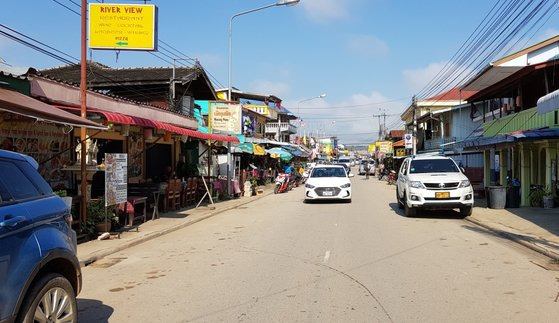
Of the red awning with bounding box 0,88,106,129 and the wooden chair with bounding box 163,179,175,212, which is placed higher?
the red awning with bounding box 0,88,106,129

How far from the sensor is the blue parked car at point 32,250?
3.86 metres

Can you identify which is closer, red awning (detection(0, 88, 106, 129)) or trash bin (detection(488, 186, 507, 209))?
red awning (detection(0, 88, 106, 129))

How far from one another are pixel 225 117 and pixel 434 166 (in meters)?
9.65

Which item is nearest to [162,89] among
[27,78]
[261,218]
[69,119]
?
[261,218]

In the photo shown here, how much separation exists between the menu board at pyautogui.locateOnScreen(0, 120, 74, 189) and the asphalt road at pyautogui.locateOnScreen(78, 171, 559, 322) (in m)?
3.65

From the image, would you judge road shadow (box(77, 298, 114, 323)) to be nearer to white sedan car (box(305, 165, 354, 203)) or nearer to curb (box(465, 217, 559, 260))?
curb (box(465, 217, 559, 260))

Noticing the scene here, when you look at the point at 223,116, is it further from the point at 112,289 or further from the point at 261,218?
the point at 112,289

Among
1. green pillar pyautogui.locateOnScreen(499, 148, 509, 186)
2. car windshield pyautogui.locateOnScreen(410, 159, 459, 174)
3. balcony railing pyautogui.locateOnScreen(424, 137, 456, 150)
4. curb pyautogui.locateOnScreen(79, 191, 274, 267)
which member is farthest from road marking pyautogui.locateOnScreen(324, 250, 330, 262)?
balcony railing pyautogui.locateOnScreen(424, 137, 456, 150)

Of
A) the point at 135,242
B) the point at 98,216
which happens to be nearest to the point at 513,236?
the point at 135,242

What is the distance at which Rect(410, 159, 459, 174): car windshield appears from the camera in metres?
16.2

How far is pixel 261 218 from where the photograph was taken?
1634 centimetres

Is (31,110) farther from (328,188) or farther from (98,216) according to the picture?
(328,188)

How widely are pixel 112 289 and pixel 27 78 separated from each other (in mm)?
6592

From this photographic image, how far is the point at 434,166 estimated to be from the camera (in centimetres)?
1645
